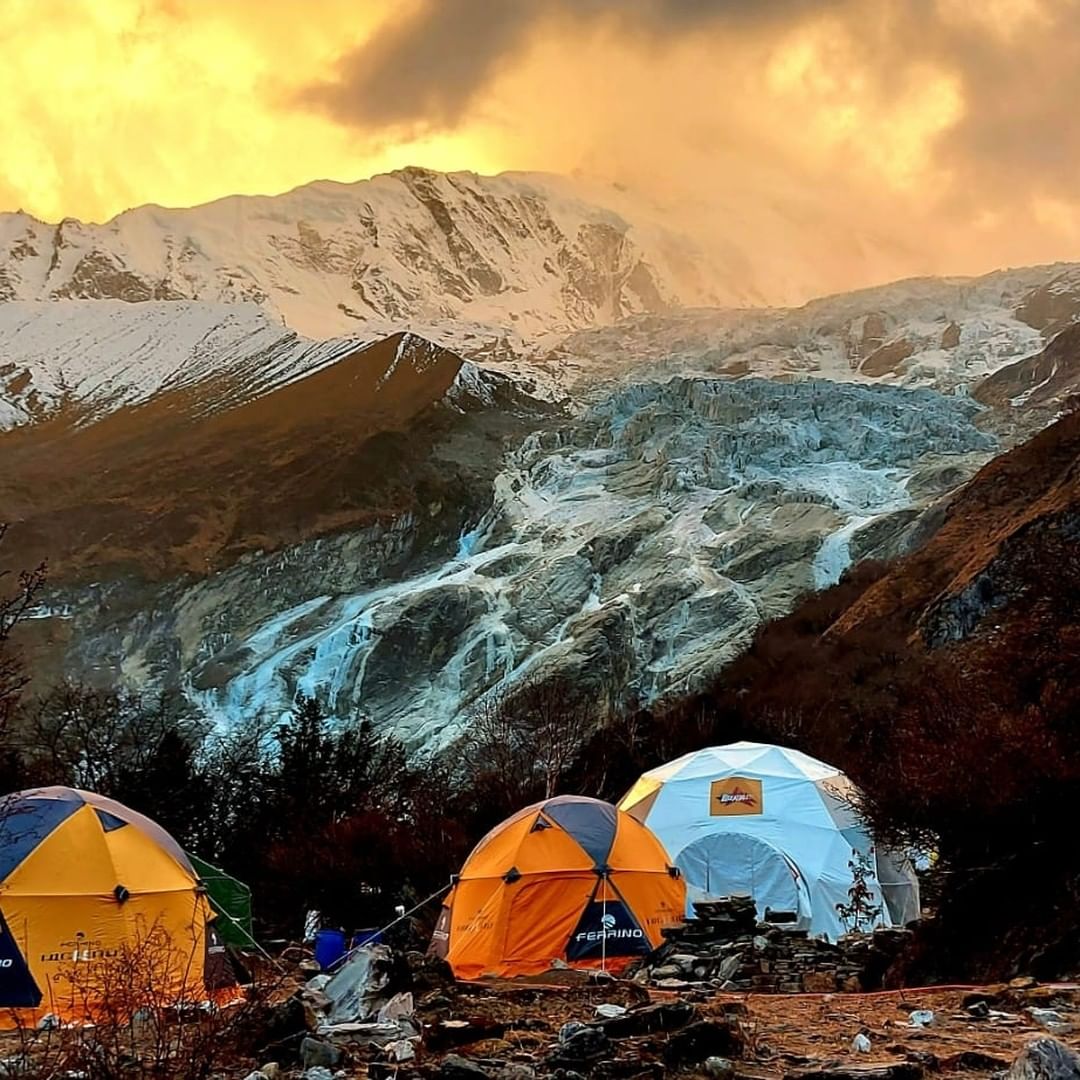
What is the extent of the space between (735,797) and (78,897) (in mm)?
12832

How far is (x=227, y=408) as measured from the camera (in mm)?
155750

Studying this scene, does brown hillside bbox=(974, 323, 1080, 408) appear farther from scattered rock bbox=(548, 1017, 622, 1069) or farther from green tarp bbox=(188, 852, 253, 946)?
scattered rock bbox=(548, 1017, 622, 1069)

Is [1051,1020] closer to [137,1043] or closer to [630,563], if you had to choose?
[137,1043]

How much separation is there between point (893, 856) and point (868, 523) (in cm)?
6396

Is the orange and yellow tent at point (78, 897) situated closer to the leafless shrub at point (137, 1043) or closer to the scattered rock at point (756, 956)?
the scattered rock at point (756, 956)

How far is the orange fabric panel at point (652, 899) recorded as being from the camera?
16.5 metres

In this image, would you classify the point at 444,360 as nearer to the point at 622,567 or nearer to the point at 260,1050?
the point at 622,567

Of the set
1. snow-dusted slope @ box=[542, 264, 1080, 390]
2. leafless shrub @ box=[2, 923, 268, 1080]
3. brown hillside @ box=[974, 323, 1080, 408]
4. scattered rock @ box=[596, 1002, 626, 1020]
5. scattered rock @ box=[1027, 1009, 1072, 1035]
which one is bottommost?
Result: scattered rock @ box=[1027, 1009, 1072, 1035]

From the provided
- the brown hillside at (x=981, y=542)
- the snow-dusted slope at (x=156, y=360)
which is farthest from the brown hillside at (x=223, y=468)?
the brown hillside at (x=981, y=542)

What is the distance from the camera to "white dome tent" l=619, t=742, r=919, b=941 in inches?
831

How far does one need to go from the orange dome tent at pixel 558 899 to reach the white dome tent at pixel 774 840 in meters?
4.04

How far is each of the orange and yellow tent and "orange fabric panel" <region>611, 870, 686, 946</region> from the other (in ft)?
18.6

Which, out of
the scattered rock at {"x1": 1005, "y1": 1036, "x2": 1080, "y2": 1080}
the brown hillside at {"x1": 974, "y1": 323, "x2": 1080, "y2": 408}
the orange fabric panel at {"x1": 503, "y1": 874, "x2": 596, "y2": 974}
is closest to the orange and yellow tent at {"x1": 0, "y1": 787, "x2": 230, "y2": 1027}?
the orange fabric panel at {"x1": 503, "y1": 874, "x2": 596, "y2": 974}

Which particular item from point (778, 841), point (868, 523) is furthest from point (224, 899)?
point (868, 523)
